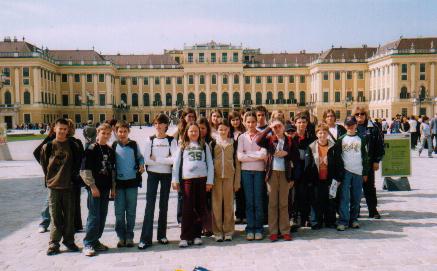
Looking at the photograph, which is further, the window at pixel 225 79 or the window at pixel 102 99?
the window at pixel 225 79

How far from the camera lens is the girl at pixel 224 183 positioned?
686cm

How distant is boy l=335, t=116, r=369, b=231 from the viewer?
750cm

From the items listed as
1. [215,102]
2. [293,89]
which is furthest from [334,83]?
[215,102]

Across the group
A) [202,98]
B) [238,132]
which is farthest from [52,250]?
[202,98]

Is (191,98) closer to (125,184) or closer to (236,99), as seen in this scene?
(236,99)

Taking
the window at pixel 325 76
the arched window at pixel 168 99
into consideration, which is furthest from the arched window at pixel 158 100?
the window at pixel 325 76

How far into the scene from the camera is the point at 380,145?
8.26 m

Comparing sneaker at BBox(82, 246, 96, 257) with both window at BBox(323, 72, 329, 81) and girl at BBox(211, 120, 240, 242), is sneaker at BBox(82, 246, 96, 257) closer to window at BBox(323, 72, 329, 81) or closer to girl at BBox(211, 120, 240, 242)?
girl at BBox(211, 120, 240, 242)

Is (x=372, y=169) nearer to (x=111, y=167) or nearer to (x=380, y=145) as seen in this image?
(x=380, y=145)

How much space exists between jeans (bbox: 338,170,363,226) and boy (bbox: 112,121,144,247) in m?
3.14

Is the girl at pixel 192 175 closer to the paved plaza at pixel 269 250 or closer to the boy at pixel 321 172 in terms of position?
the paved plaza at pixel 269 250

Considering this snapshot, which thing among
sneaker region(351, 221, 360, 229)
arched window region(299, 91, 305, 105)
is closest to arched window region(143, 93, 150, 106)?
arched window region(299, 91, 305, 105)

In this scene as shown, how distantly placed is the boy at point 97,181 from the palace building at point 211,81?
61.7m

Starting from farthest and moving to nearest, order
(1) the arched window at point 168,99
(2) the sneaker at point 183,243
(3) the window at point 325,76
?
(1) the arched window at point 168,99 → (3) the window at point 325,76 → (2) the sneaker at point 183,243
